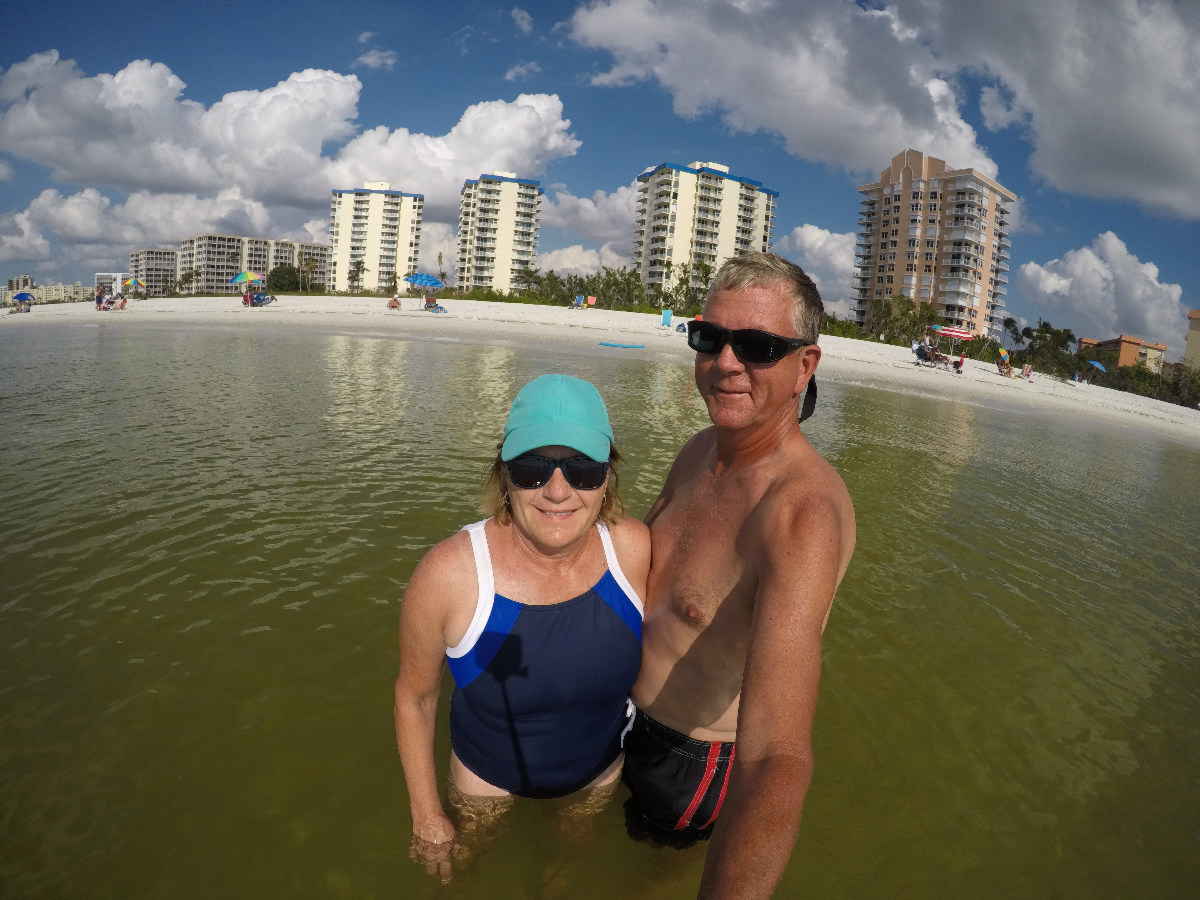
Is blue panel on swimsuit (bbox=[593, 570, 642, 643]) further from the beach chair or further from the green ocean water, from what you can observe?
the beach chair

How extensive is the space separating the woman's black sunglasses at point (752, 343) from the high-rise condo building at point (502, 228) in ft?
439

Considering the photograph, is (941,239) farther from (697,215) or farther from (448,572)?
(448,572)

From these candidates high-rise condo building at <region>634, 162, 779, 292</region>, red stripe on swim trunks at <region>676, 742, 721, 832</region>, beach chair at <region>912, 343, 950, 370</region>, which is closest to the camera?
red stripe on swim trunks at <region>676, 742, 721, 832</region>

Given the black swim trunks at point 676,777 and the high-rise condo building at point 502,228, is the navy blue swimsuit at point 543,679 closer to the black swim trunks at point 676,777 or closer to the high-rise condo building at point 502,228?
the black swim trunks at point 676,777

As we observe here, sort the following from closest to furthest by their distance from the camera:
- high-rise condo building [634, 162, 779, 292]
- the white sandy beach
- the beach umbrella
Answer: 1. the white sandy beach
2. the beach umbrella
3. high-rise condo building [634, 162, 779, 292]

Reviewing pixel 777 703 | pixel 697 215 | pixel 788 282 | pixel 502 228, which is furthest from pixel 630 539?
pixel 502 228

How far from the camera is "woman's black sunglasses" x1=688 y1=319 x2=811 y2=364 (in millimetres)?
2273

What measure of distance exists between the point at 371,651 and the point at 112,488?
534 cm

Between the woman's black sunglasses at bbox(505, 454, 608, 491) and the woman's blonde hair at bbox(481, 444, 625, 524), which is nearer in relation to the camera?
the woman's black sunglasses at bbox(505, 454, 608, 491)

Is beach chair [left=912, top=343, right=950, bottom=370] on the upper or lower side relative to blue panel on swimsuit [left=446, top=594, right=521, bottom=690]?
upper

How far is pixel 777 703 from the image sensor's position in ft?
5.60

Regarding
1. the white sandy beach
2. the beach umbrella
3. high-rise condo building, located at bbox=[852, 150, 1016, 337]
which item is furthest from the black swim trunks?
high-rise condo building, located at bbox=[852, 150, 1016, 337]

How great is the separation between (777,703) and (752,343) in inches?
47.1

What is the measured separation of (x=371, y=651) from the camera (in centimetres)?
508
